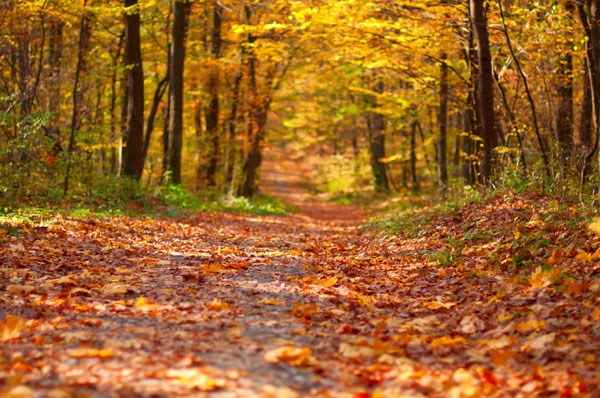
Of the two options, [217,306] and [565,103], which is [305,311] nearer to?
[217,306]

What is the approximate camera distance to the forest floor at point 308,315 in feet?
8.39

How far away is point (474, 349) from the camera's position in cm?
325

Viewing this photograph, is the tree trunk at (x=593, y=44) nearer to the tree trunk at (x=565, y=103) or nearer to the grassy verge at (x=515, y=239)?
the grassy verge at (x=515, y=239)

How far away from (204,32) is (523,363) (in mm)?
17176

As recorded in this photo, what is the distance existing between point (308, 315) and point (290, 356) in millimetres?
979

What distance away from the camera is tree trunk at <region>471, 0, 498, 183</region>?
8.48 meters

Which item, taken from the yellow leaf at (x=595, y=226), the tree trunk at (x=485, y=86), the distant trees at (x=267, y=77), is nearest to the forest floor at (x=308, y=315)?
the yellow leaf at (x=595, y=226)

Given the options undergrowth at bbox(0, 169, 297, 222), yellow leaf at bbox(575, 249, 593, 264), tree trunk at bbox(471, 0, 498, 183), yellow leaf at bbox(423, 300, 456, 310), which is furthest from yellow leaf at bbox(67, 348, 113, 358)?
tree trunk at bbox(471, 0, 498, 183)

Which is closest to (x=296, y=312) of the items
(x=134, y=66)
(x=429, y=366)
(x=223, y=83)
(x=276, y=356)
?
(x=276, y=356)

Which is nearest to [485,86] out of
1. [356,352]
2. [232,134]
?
[356,352]

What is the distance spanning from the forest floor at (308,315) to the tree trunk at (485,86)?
2.08m

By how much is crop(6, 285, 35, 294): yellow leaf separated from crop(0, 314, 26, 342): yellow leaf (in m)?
0.85

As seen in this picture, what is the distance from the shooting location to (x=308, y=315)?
12.5 ft

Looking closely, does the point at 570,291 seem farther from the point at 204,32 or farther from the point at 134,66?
the point at 204,32
